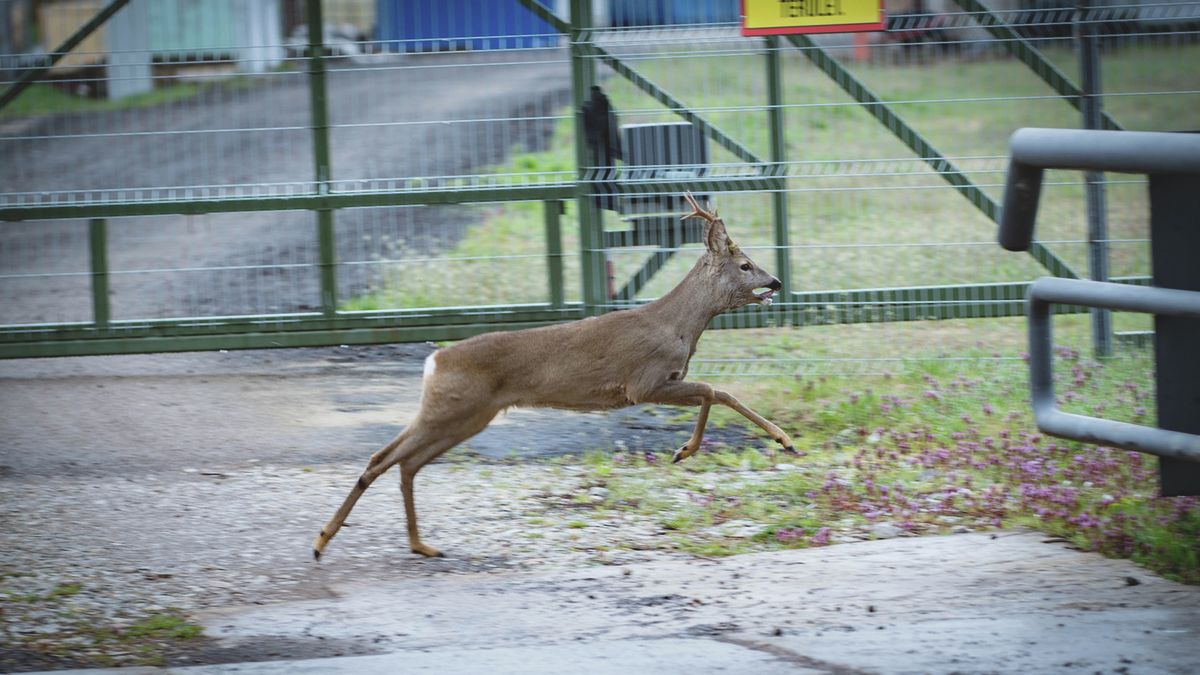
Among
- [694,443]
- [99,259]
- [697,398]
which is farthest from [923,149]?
[99,259]

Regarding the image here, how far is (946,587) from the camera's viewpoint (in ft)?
19.5

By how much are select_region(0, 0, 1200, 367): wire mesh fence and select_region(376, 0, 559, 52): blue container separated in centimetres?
2

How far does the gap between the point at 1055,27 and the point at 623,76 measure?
284 centimetres

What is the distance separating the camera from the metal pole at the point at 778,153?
990cm

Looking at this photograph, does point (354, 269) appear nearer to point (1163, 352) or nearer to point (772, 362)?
point (772, 362)

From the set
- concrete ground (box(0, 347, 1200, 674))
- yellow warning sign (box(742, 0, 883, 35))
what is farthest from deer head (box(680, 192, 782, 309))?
yellow warning sign (box(742, 0, 883, 35))

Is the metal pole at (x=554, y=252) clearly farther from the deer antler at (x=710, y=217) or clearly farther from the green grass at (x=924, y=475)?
the deer antler at (x=710, y=217)

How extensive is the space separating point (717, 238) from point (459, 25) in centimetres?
333

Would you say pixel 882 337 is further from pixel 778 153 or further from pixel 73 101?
pixel 73 101

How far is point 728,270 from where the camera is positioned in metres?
8.21

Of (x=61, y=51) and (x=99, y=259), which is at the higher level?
(x=61, y=51)

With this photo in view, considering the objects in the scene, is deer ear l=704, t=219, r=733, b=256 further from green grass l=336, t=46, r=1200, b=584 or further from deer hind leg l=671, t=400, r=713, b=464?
green grass l=336, t=46, r=1200, b=584

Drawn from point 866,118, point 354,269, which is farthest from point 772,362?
point 354,269

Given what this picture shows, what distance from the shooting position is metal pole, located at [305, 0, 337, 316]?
417 inches
